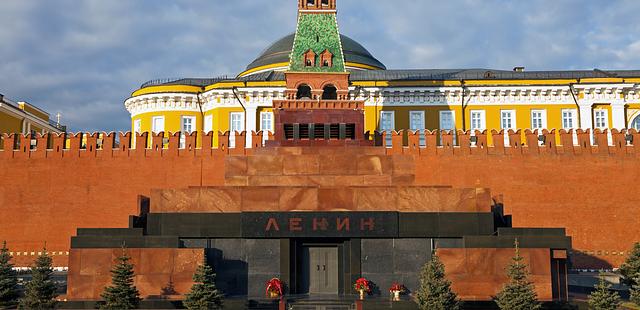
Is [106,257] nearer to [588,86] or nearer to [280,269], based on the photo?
[280,269]

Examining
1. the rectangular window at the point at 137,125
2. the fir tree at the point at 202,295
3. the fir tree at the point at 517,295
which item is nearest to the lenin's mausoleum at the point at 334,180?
the rectangular window at the point at 137,125

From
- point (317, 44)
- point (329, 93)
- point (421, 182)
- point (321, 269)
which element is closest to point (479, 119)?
point (421, 182)

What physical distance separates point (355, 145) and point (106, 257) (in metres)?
8.69

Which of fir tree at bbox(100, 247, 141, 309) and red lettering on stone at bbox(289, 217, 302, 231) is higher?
red lettering on stone at bbox(289, 217, 302, 231)

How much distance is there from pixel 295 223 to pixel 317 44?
9.43m

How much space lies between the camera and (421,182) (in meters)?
26.4

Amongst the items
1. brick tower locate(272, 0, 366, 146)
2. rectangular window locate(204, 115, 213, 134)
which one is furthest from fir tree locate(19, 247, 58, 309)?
rectangular window locate(204, 115, 213, 134)

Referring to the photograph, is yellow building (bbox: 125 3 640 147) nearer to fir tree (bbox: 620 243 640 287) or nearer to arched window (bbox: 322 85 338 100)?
arched window (bbox: 322 85 338 100)

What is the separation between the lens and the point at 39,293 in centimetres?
1524

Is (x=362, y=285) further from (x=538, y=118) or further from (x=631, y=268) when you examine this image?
(x=538, y=118)

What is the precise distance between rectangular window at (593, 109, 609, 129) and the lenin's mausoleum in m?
0.07

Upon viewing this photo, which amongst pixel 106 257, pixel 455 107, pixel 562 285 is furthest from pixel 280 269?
pixel 455 107

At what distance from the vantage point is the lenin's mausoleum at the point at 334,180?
683 inches

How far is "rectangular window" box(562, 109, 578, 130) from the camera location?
111 feet
